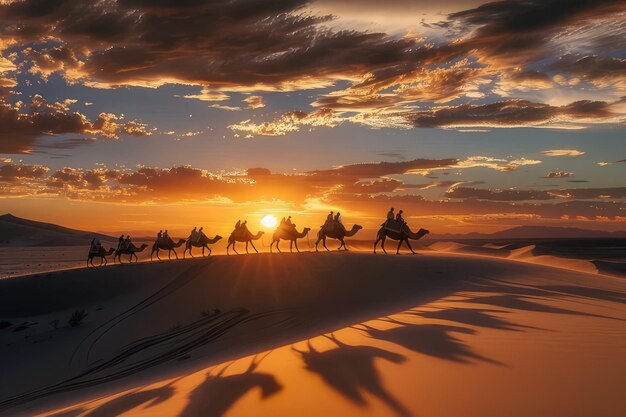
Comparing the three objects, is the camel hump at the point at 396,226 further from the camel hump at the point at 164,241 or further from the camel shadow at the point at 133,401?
the camel shadow at the point at 133,401

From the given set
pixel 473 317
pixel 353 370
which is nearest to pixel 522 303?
pixel 473 317

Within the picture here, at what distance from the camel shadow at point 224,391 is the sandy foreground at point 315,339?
0.03m

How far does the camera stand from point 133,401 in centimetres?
634

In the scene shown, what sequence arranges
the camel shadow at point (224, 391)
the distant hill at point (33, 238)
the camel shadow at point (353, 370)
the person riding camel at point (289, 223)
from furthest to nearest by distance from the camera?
the distant hill at point (33, 238)
the person riding camel at point (289, 223)
the camel shadow at point (224, 391)
the camel shadow at point (353, 370)

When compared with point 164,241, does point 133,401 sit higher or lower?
lower

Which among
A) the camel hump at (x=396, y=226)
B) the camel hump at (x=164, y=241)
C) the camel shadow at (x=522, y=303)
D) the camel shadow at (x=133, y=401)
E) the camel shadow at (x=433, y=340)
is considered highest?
the camel hump at (x=396, y=226)

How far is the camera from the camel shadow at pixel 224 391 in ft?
16.7

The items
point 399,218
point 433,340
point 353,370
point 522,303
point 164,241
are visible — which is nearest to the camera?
point 353,370

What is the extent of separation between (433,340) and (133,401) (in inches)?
156

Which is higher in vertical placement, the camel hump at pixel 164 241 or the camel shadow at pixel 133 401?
the camel hump at pixel 164 241

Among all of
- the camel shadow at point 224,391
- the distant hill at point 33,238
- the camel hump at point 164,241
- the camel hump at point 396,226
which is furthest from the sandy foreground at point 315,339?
the distant hill at point 33,238

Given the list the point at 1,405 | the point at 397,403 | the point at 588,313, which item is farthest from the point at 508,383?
the point at 1,405

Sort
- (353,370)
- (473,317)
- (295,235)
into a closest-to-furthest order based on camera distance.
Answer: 1. (353,370)
2. (473,317)
3. (295,235)

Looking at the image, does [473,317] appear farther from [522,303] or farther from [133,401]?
[133,401]
